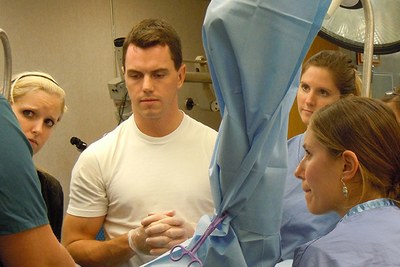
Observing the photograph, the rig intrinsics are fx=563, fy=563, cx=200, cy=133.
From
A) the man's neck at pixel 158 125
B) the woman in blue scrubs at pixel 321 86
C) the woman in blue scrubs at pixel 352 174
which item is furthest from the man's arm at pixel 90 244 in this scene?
the woman in blue scrubs at pixel 352 174

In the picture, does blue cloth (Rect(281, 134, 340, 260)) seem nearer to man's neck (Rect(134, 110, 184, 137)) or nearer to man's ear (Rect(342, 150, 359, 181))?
man's ear (Rect(342, 150, 359, 181))

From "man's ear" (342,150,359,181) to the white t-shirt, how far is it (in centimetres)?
67

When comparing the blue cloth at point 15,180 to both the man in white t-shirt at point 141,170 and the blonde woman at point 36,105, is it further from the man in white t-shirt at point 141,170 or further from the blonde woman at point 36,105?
the blonde woman at point 36,105

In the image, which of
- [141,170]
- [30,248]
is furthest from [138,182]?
[30,248]

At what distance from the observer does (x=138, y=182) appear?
181 centimetres

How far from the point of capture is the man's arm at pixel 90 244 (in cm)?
175

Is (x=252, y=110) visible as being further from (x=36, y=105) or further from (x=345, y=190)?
(x=36, y=105)

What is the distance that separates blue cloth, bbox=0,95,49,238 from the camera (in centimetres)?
112

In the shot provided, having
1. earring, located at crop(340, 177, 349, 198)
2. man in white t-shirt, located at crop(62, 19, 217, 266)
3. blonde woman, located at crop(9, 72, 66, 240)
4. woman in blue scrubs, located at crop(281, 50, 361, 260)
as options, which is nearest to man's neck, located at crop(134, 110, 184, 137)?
man in white t-shirt, located at crop(62, 19, 217, 266)

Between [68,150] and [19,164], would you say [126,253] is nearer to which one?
[19,164]

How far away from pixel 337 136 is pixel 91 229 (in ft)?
3.09

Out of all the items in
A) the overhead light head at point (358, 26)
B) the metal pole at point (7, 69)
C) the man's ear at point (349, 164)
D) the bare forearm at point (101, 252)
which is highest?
the overhead light head at point (358, 26)

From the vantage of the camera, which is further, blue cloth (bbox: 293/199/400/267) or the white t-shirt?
the white t-shirt

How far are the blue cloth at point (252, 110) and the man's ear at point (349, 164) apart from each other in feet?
0.48
